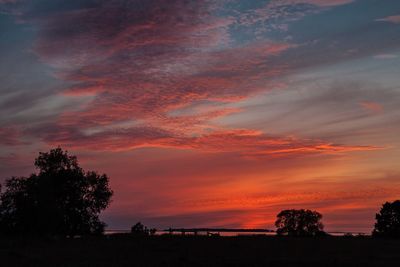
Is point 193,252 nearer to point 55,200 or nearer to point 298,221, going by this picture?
point 55,200

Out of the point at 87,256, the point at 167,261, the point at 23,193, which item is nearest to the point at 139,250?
the point at 87,256

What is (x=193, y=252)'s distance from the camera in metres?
41.1

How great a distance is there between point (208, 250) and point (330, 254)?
32.4ft

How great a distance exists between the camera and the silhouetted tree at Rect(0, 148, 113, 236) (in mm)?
71062

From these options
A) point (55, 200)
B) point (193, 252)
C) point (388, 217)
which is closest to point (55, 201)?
point (55, 200)

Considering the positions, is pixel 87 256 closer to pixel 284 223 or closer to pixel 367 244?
pixel 367 244

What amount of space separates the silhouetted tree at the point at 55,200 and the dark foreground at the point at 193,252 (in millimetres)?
20880

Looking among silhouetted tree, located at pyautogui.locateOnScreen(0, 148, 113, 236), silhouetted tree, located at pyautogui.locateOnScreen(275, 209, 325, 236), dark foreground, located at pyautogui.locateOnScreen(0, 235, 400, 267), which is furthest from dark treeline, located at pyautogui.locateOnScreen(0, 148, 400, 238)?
silhouetted tree, located at pyautogui.locateOnScreen(275, 209, 325, 236)

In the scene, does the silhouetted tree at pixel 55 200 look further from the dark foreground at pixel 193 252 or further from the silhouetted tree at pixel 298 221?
the silhouetted tree at pixel 298 221

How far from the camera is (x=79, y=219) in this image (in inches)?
2955

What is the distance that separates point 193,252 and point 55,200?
3819 centimetres

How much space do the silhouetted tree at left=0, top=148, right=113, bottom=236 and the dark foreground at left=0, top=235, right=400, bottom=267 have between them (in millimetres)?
20880

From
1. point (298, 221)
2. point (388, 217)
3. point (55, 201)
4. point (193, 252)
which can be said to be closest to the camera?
point (193, 252)

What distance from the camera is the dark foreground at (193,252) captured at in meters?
34.4
